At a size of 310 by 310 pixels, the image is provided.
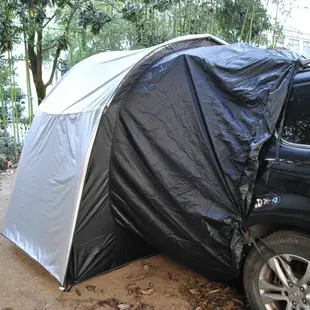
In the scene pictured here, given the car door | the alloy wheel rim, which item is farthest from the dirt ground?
the car door

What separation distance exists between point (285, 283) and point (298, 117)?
3.55 ft

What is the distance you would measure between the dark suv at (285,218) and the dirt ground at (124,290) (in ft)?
1.70

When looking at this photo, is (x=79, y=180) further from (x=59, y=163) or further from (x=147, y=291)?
(x=147, y=291)

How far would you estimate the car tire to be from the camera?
2.22m

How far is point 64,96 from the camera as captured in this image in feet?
11.9

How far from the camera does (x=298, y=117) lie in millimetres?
2363

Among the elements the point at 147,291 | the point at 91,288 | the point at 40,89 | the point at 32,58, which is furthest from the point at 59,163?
the point at 40,89

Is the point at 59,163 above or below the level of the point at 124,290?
above

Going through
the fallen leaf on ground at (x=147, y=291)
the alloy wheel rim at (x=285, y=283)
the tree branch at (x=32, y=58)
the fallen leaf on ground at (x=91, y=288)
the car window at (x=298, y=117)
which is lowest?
the fallen leaf on ground at (x=91, y=288)

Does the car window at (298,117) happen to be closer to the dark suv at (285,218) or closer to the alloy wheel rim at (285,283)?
the dark suv at (285,218)

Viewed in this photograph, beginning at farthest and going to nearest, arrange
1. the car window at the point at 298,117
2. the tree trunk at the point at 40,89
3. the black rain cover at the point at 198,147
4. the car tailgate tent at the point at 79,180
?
1. the tree trunk at the point at 40,89
2. the car tailgate tent at the point at 79,180
3. the black rain cover at the point at 198,147
4. the car window at the point at 298,117

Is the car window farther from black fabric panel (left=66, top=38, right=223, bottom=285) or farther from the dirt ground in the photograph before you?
the dirt ground

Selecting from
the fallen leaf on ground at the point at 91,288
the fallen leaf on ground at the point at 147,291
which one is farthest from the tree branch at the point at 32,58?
the fallen leaf on ground at the point at 147,291

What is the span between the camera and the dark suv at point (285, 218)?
2205 millimetres
